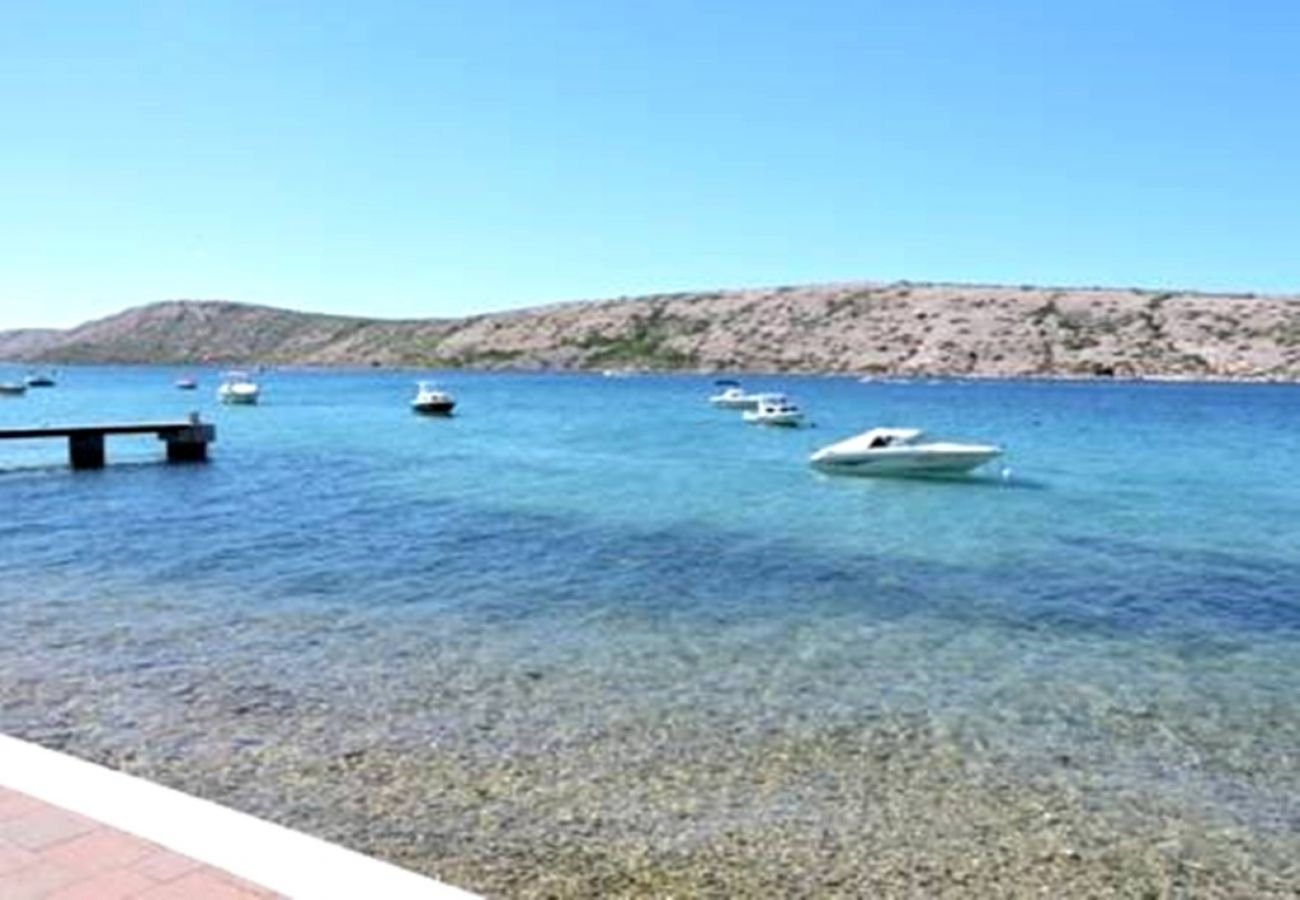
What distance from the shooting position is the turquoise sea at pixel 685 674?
26.7 ft

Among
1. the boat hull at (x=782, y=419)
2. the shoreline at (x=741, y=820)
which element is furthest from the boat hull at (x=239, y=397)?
the shoreline at (x=741, y=820)

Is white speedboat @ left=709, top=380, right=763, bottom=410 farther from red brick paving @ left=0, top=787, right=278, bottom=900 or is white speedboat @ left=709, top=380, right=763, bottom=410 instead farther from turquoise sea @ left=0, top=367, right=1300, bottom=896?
red brick paving @ left=0, top=787, right=278, bottom=900

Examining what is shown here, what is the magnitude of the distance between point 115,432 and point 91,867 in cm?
4047

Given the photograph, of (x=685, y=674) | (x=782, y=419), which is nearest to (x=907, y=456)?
(x=685, y=674)

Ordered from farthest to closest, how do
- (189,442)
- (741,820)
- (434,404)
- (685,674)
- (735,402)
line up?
(735,402)
(434,404)
(189,442)
(685,674)
(741,820)

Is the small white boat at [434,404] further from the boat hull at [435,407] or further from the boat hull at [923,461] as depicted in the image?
the boat hull at [923,461]

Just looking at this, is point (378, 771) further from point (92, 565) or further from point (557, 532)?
point (557, 532)

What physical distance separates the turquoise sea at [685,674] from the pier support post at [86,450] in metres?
8.62

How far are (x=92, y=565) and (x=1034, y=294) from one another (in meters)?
182

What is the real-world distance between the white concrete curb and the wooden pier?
3792cm

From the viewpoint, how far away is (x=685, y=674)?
12.4m

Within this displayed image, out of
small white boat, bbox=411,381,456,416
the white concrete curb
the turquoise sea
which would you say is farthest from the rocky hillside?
the white concrete curb

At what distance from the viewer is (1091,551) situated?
23.3m

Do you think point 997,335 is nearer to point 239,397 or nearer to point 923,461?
point 239,397
